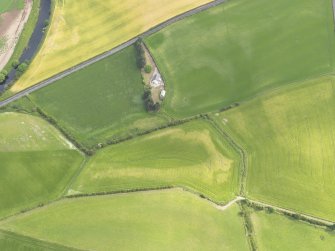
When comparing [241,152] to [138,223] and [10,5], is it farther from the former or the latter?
[10,5]

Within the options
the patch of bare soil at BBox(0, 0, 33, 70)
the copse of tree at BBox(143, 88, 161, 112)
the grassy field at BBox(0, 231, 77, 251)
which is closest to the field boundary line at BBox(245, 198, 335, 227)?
the copse of tree at BBox(143, 88, 161, 112)

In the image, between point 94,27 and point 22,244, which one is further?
point 94,27

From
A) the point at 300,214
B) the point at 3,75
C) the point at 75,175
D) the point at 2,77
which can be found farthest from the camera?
the point at 3,75

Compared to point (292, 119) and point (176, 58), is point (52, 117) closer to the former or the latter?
point (176, 58)

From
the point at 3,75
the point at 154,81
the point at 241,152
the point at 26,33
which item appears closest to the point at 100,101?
the point at 154,81

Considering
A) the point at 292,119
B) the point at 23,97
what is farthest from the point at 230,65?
the point at 23,97

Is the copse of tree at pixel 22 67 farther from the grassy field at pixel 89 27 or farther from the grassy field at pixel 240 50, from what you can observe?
the grassy field at pixel 240 50
